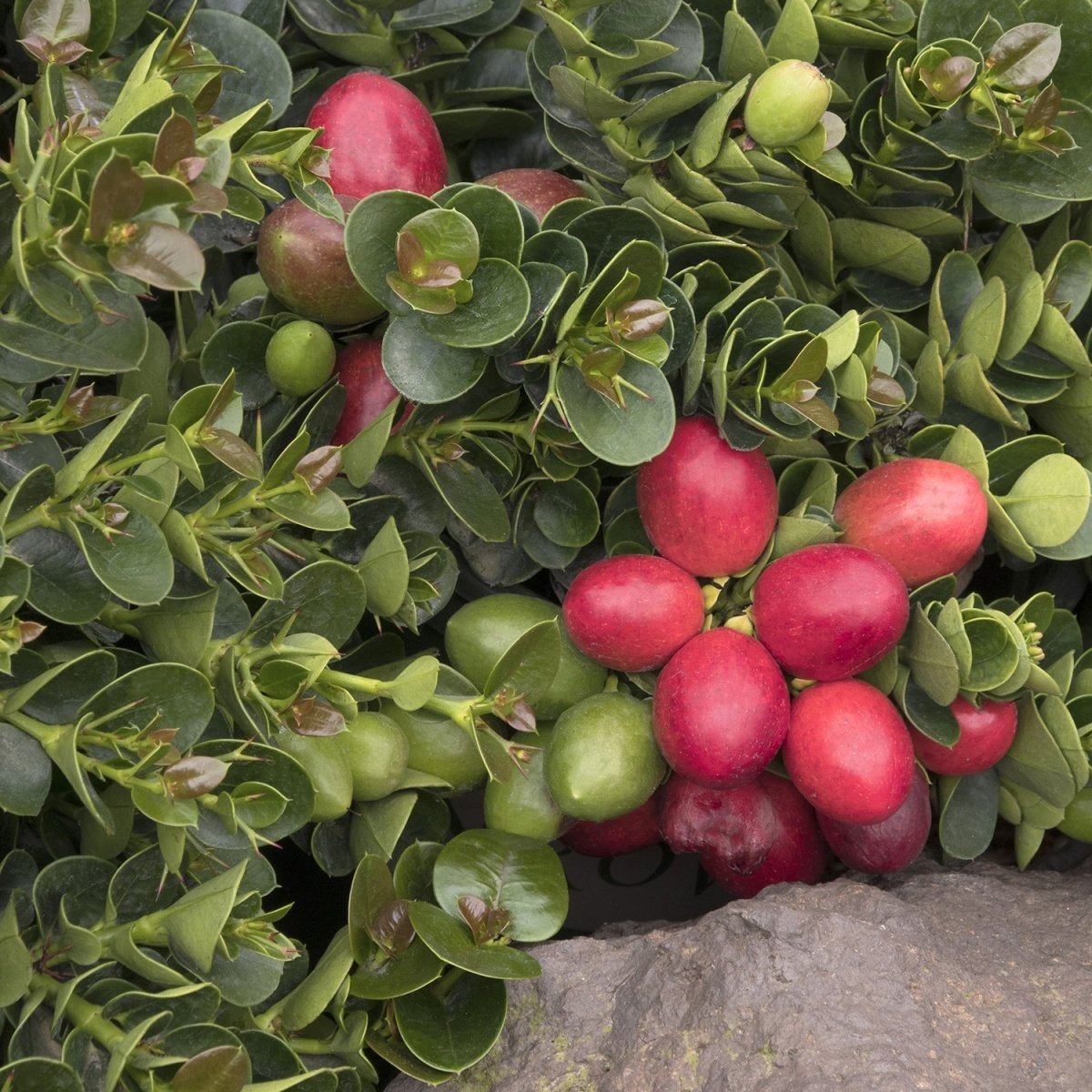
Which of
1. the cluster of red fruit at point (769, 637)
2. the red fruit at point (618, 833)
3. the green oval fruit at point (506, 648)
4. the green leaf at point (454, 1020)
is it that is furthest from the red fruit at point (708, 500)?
the green leaf at point (454, 1020)

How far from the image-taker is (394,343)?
83cm

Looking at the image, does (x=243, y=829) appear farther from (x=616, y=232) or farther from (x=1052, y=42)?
(x=1052, y=42)

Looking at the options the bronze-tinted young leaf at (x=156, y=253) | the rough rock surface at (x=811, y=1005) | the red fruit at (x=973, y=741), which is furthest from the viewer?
the red fruit at (x=973, y=741)

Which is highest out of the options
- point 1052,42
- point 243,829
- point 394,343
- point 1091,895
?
point 1052,42

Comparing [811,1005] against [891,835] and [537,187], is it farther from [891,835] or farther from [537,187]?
[537,187]

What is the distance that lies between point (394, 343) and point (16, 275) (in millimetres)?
238

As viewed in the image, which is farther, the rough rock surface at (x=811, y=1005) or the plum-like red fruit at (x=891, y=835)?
the plum-like red fruit at (x=891, y=835)

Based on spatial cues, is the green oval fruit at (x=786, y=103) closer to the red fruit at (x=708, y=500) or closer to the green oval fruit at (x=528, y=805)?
the red fruit at (x=708, y=500)

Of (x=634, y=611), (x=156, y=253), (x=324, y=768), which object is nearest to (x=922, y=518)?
(x=634, y=611)

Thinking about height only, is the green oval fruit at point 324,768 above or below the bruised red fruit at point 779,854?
above

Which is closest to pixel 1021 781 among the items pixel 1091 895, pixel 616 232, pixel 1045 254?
pixel 1091 895

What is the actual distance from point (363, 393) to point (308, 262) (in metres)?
0.11

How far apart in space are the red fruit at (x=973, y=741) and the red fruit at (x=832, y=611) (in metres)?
0.09

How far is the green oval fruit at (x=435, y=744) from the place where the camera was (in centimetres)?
91
